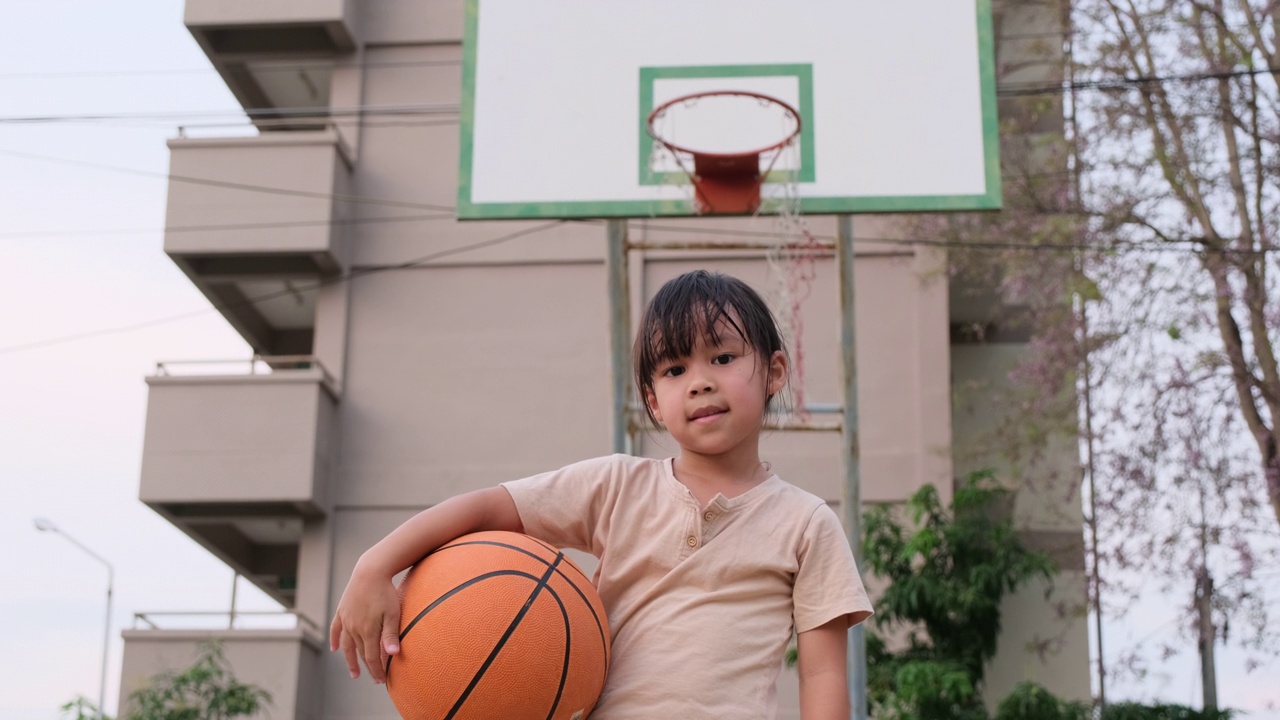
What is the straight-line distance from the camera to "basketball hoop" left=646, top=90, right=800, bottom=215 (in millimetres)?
7516

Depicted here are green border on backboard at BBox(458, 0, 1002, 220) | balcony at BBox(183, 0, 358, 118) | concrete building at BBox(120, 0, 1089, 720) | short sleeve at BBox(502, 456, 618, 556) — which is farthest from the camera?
balcony at BBox(183, 0, 358, 118)

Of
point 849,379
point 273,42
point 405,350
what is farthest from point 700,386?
point 273,42

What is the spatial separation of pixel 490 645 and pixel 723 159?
5494 mm

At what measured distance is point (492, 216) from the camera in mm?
7527

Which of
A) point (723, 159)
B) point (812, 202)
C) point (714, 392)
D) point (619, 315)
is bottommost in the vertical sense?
point (714, 392)

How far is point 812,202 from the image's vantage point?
7.42m

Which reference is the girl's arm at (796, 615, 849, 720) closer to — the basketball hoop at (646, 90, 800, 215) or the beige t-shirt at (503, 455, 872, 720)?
the beige t-shirt at (503, 455, 872, 720)

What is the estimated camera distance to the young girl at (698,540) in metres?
2.38

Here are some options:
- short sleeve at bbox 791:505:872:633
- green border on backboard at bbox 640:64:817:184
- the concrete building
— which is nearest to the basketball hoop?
green border on backboard at bbox 640:64:817:184

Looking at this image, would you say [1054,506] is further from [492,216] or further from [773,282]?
[492,216]

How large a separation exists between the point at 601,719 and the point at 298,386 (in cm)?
1048

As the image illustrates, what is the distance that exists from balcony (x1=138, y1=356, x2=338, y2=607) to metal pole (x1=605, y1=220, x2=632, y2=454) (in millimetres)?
4838

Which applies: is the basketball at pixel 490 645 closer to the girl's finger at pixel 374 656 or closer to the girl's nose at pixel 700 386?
the girl's finger at pixel 374 656

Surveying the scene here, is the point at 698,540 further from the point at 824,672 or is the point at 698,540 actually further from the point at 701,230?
the point at 701,230
